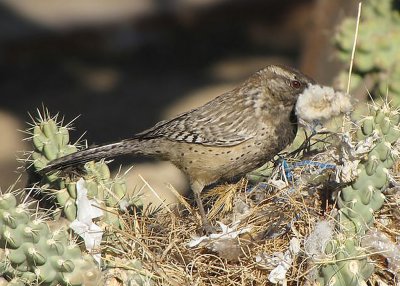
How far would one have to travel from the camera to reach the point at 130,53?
11.9 metres

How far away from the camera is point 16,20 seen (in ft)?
37.5

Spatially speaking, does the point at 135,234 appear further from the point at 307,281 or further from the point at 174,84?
the point at 174,84

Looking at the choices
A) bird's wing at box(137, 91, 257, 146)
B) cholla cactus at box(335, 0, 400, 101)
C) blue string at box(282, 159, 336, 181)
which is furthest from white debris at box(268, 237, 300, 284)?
cholla cactus at box(335, 0, 400, 101)

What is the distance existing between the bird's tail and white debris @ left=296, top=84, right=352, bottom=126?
78 centimetres

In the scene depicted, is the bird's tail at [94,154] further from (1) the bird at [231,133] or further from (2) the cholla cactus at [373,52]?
(2) the cholla cactus at [373,52]

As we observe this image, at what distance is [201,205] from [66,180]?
550 mm

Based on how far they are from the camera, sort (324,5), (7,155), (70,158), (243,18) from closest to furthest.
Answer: (70,158)
(324,5)
(7,155)
(243,18)

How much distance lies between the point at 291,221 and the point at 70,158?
2.83ft

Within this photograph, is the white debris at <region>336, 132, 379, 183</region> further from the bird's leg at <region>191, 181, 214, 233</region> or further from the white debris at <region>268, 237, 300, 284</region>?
the bird's leg at <region>191, 181, 214, 233</region>

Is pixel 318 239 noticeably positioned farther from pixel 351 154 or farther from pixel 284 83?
pixel 284 83

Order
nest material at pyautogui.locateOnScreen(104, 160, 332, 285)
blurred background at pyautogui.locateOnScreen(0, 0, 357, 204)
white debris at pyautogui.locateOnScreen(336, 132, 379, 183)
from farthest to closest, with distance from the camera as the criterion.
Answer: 1. blurred background at pyautogui.locateOnScreen(0, 0, 357, 204)
2. nest material at pyautogui.locateOnScreen(104, 160, 332, 285)
3. white debris at pyautogui.locateOnScreen(336, 132, 379, 183)

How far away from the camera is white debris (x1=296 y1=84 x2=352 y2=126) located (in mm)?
3643

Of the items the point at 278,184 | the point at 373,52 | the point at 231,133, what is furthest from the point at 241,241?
the point at 373,52

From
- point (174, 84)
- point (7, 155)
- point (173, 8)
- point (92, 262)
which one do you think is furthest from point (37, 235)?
point (173, 8)
